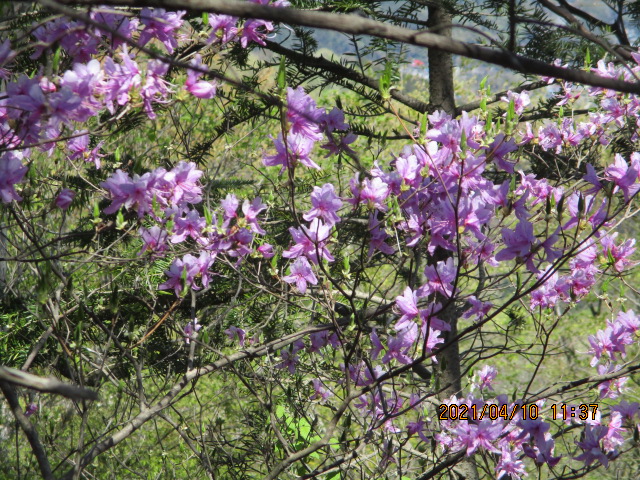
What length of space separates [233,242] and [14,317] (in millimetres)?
1509

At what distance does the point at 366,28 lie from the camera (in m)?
0.79

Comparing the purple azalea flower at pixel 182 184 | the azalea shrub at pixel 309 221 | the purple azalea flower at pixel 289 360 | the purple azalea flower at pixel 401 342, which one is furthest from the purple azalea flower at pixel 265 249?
the purple azalea flower at pixel 289 360

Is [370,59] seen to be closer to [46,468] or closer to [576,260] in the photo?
[576,260]

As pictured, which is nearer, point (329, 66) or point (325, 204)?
point (325, 204)

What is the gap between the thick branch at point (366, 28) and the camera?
763mm

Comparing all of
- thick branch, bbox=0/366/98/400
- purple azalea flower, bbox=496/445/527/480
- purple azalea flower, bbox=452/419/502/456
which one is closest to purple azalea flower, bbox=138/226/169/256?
thick branch, bbox=0/366/98/400

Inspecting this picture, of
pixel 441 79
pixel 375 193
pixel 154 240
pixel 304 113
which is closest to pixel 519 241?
pixel 375 193

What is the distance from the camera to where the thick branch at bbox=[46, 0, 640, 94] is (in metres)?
0.76

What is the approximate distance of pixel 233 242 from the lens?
171 cm

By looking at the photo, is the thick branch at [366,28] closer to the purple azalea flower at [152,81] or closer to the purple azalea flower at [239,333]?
the purple azalea flower at [152,81]

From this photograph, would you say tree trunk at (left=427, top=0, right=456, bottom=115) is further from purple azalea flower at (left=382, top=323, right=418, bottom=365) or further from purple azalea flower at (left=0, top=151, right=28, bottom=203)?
A: purple azalea flower at (left=0, top=151, right=28, bottom=203)

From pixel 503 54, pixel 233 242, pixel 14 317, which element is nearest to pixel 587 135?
pixel 233 242
